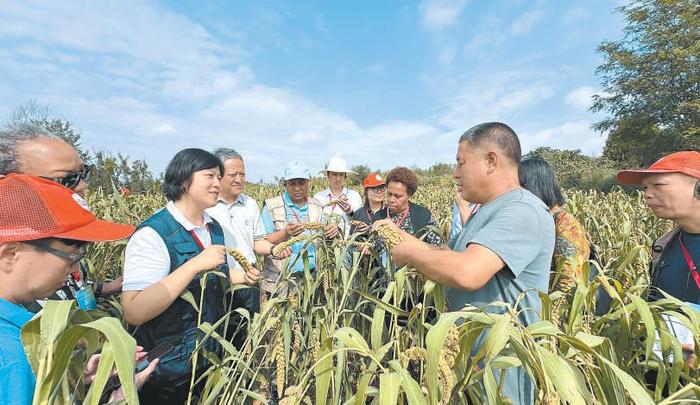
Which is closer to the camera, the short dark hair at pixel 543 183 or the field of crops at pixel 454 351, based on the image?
the field of crops at pixel 454 351

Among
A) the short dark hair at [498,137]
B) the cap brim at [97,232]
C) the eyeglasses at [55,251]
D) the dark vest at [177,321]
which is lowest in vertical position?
the dark vest at [177,321]

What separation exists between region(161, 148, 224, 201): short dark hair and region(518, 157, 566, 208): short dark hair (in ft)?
5.90

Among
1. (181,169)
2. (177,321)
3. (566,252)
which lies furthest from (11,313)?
(566,252)

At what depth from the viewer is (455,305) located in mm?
1462

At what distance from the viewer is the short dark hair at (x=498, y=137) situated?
149cm

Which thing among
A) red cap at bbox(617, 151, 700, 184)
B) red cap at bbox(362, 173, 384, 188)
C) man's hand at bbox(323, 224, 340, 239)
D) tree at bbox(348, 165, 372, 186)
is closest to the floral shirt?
red cap at bbox(617, 151, 700, 184)

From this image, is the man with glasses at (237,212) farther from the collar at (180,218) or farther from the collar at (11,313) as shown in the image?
the collar at (11,313)

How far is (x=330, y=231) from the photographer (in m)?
1.70

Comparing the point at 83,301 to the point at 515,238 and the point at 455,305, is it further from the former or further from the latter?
the point at 515,238

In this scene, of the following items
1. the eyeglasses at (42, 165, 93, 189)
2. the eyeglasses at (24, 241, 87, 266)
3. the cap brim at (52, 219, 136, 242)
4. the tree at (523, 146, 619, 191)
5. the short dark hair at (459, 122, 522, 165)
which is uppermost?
the tree at (523, 146, 619, 191)

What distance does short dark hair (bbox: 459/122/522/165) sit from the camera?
58.7 inches

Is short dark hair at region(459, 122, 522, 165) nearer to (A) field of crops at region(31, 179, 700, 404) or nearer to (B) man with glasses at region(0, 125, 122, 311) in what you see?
(A) field of crops at region(31, 179, 700, 404)

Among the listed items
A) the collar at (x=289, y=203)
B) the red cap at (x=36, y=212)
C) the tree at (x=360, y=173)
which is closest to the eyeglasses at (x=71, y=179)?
the red cap at (x=36, y=212)

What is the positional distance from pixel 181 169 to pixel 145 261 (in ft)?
1.51
